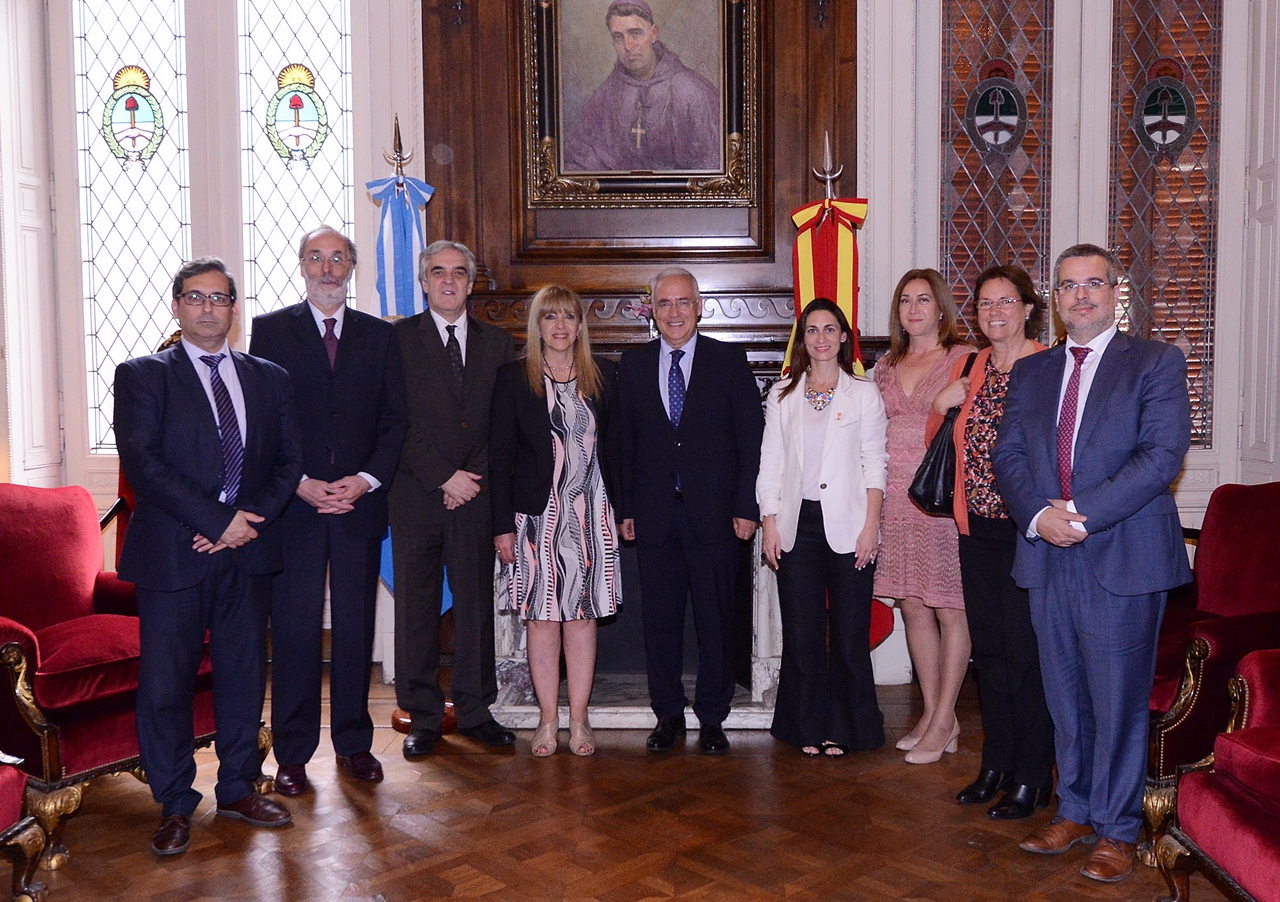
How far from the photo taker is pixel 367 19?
5.08m

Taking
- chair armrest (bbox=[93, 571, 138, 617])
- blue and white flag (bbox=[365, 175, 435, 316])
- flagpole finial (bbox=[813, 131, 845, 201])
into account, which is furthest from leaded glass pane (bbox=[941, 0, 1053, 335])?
chair armrest (bbox=[93, 571, 138, 617])

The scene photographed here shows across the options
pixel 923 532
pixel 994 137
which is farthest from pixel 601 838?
pixel 994 137

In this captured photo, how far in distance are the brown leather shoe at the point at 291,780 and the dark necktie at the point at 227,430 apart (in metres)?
0.97

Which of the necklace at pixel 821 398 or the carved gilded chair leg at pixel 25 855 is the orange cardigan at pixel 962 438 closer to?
the necklace at pixel 821 398

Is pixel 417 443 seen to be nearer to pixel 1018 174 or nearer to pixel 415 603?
pixel 415 603

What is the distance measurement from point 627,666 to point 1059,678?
87.1 inches

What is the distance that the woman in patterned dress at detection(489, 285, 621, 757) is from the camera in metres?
3.86

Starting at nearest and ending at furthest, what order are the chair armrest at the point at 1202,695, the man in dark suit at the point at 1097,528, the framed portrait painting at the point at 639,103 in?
the man in dark suit at the point at 1097,528
the chair armrest at the point at 1202,695
the framed portrait painting at the point at 639,103

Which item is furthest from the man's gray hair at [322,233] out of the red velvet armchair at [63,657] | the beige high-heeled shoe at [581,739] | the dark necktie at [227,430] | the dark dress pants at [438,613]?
the beige high-heeled shoe at [581,739]

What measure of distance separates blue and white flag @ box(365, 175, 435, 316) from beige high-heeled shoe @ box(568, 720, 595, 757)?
190 cm

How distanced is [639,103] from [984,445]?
2.53 metres

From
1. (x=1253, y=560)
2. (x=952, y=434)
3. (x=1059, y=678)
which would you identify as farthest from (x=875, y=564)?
(x=1253, y=560)

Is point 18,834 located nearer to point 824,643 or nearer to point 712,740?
point 712,740

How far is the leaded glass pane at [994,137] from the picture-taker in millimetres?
5008
